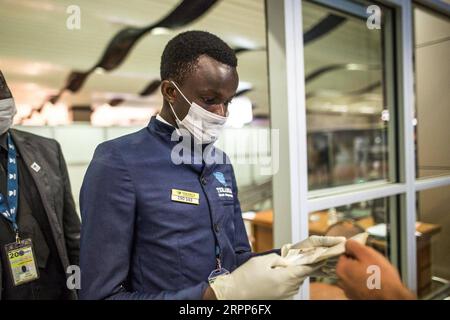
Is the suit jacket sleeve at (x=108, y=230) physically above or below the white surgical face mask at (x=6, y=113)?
below

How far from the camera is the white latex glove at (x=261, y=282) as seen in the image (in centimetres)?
87

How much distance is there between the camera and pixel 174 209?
0.93 metres

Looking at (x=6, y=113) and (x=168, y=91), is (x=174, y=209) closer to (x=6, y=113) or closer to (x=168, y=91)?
(x=168, y=91)

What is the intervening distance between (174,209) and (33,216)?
0.44 m

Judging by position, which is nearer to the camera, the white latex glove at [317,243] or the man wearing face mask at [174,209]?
the man wearing face mask at [174,209]

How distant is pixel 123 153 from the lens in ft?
2.92

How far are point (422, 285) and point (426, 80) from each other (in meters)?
1.42

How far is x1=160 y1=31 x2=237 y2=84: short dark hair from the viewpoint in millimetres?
923

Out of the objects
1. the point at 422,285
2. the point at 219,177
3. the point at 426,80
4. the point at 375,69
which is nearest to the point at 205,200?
the point at 219,177

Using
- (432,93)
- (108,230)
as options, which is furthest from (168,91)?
(432,93)

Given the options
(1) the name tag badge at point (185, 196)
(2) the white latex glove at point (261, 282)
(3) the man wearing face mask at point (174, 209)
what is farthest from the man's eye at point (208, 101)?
(2) the white latex glove at point (261, 282)

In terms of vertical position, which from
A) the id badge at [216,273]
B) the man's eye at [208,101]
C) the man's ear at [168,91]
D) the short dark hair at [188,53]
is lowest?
the id badge at [216,273]

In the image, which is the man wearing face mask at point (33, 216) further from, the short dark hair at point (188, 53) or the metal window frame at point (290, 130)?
the metal window frame at point (290, 130)

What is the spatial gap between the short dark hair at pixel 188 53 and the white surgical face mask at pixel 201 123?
5cm
